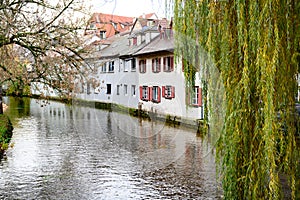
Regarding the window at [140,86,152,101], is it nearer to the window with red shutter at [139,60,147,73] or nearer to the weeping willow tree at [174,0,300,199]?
the window with red shutter at [139,60,147,73]

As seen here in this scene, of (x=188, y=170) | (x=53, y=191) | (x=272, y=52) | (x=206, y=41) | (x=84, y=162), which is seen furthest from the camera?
(x=84, y=162)

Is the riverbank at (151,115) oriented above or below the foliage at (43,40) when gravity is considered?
below

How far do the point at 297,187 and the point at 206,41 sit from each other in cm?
170

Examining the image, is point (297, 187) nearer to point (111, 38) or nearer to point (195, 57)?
point (195, 57)

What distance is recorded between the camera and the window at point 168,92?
2298cm

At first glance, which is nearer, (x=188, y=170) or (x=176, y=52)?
(x=176, y=52)

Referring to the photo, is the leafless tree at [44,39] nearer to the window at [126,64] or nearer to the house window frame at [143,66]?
the house window frame at [143,66]

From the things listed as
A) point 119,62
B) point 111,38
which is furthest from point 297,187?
point 111,38

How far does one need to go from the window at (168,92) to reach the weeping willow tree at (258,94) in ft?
61.9

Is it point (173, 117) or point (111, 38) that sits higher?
point (111, 38)

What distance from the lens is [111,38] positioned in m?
38.7

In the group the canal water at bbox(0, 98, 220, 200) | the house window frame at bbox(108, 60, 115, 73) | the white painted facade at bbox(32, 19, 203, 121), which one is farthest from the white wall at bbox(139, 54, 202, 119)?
the house window frame at bbox(108, 60, 115, 73)

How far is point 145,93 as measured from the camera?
27.0 metres

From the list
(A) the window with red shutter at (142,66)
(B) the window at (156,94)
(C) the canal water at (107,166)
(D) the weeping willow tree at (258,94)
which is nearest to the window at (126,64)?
(A) the window with red shutter at (142,66)
